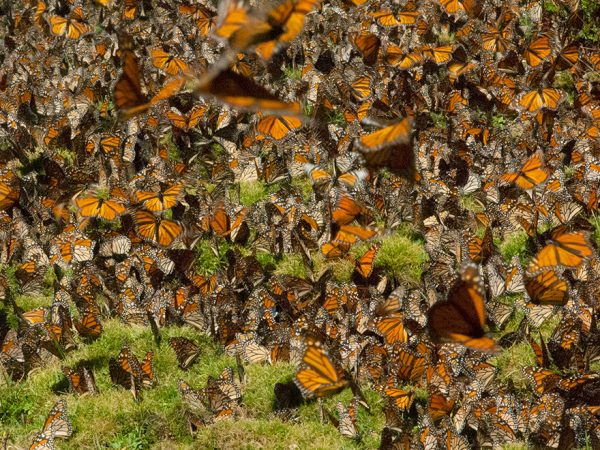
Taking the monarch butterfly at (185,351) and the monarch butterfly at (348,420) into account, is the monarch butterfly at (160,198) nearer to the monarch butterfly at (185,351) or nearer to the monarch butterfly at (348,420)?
the monarch butterfly at (185,351)

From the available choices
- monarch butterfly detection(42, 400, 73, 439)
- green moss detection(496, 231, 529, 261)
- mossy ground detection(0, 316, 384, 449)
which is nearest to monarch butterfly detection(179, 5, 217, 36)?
mossy ground detection(0, 316, 384, 449)

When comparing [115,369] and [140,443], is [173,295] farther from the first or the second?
[140,443]

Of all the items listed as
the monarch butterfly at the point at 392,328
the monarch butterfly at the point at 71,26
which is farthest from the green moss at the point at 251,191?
the monarch butterfly at the point at 71,26

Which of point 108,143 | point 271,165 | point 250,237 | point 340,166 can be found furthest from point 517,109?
point 108,143

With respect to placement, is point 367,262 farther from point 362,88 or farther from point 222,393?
point 362,88

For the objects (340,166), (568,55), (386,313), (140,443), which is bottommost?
(140,443)

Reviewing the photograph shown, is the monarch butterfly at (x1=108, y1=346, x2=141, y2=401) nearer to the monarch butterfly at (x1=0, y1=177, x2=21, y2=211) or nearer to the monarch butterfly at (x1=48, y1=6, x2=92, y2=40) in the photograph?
the monarch butterfly at (x1=0, y1=177, x2=21, y2=211)
